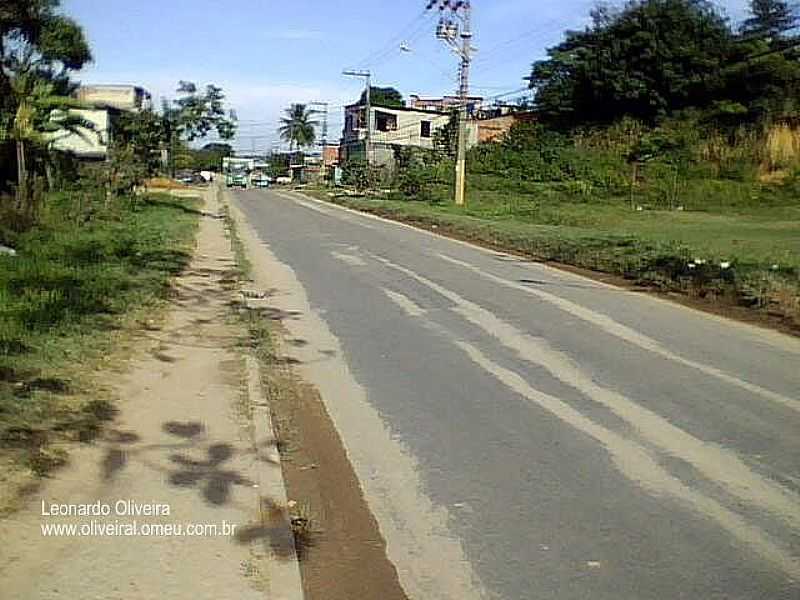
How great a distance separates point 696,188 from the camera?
160ft

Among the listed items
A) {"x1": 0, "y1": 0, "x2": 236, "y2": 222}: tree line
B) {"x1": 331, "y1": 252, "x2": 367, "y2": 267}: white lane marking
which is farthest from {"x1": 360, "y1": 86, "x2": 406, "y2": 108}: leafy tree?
{"x1": 331, "y1": 252, "x2": 367, "y2": 267}: white lane marking

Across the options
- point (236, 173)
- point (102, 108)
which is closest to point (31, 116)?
point (102, 108)

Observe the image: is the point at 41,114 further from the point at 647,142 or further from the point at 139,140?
the point at 647,142

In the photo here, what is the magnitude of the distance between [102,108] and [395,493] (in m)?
50.1

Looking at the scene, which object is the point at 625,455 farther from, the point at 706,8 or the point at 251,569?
the point at 706,8

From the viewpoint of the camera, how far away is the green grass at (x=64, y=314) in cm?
686

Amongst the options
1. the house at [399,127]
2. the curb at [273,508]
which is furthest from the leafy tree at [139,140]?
the house at [399,127]

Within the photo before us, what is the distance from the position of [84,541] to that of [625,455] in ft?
11.6

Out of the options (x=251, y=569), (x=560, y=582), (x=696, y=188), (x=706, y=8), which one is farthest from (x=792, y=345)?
(x=706, y=8)

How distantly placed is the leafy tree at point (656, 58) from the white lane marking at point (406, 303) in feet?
148

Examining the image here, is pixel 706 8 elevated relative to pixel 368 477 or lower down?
elevated

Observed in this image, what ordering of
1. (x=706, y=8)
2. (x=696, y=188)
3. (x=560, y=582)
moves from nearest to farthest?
(x=560, y=582), (x=696, y=188), (x=706, y=8)

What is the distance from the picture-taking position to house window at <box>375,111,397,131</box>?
9150 centimetres

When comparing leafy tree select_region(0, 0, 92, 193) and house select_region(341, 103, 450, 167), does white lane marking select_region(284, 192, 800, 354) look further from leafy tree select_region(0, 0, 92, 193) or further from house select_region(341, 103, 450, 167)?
house select_region(341, 103, 450, 167)
